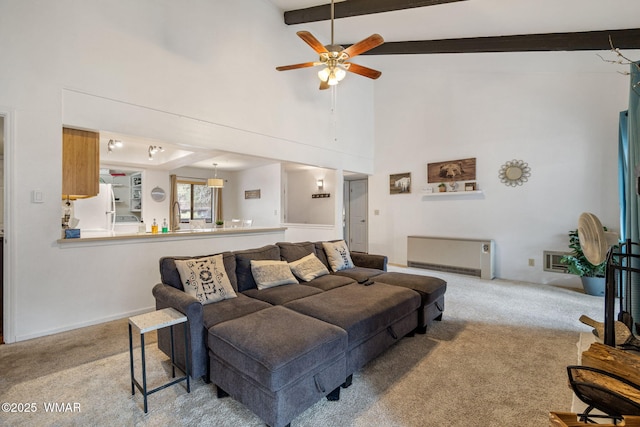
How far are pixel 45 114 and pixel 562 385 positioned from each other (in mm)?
4847

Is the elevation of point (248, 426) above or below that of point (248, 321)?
below

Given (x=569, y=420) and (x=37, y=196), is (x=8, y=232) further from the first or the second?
(x=569, y=420)

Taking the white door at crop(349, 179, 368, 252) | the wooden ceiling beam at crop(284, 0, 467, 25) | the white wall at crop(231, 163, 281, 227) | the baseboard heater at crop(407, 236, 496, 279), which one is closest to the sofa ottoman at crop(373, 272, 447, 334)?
the baseboard heater at crop(407, 236, 496, 279)

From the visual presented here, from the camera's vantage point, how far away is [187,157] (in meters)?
5.34

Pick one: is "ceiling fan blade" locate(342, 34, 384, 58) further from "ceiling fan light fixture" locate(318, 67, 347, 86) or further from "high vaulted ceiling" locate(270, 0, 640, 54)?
"high vaulted ceiling" locate(270, 0, 640, 54)

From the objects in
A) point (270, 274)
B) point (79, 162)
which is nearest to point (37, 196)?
point (79, 162)

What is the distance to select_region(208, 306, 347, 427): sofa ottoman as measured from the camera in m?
1.52

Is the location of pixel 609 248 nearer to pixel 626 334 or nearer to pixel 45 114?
pixel 626 334

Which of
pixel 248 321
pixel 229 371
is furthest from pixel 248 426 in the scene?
pixel 248 321

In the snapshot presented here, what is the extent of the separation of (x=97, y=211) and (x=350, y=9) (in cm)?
603

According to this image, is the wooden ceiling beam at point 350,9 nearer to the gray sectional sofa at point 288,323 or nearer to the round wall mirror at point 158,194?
the gray sectional sofa at point 288,323

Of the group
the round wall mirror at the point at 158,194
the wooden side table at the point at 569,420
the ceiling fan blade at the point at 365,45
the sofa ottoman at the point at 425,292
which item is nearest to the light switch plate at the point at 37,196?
the ceiling fan blade at the point at 365,45

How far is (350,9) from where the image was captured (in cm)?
408

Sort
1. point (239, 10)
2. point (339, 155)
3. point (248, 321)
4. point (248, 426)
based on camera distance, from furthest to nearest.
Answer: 1. point (339, 155)
2. point (239, 10)
3. point (248, 321)
4. point (248, 426)
